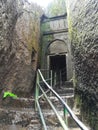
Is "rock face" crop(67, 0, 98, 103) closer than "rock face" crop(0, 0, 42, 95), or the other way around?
"rock face" crop(67, 0, 98, 103)

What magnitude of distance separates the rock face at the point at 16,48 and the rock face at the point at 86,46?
144 centimetres

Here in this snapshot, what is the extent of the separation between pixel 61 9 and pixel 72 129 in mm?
8240

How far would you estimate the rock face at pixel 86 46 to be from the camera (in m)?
3.42

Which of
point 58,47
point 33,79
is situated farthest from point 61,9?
point 33,79

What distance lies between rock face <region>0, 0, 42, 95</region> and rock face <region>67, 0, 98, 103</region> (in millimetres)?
1443

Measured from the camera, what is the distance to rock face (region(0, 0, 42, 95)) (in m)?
4.53

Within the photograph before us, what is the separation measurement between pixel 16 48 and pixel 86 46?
288 cm

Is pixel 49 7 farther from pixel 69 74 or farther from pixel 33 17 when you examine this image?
A: pixel 69 74

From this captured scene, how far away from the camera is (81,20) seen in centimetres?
395

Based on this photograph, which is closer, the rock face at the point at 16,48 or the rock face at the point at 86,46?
the rock face at the point at 86,46

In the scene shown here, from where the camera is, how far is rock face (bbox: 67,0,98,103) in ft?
11.2

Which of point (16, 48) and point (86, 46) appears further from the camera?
point (16, 48)

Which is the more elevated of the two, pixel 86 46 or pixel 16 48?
pixel 16 48

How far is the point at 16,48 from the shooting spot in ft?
19.9
